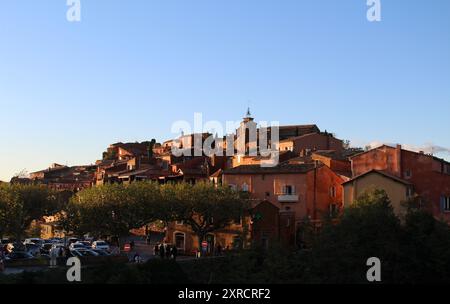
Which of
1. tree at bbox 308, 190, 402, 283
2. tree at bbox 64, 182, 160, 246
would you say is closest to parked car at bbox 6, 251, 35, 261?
tree at bbox 64, 182, 160, 246

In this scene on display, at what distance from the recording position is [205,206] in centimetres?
A: 5259

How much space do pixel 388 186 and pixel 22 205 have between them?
3117 cm

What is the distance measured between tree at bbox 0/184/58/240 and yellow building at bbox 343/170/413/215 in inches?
1122

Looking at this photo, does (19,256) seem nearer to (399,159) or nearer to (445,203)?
(399,159)

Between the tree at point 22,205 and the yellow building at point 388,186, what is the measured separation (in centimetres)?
2851

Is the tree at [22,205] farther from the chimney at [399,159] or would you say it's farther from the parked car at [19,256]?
the chimney at [399,159]

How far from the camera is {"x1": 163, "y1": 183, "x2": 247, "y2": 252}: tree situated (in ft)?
172

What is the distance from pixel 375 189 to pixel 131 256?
19131 mm

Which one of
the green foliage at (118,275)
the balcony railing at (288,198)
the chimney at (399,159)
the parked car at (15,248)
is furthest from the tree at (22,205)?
the chimney at (399,159)

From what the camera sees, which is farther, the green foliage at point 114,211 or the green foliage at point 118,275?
the green foliage at point 114,211

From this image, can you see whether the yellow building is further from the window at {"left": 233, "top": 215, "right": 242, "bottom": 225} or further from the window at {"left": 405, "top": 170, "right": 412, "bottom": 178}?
the window at {"left": 233, "top": 215, "right": 242, "bottom": 225}

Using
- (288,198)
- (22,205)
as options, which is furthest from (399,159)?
(22,205)

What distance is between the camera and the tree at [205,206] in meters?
52.4
